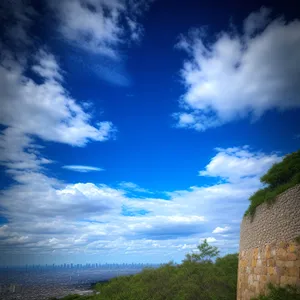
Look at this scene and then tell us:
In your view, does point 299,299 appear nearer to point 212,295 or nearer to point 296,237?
point 296,237

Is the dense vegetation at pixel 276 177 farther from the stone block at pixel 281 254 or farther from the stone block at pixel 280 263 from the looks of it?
the stone block at pixel 280 263

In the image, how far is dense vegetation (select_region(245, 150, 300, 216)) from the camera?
12489 mm

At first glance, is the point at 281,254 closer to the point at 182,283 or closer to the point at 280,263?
the point at 280,263

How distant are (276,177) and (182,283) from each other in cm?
1395

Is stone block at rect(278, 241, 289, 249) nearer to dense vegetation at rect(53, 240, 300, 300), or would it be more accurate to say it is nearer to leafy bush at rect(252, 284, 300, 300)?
leafy bush at rect(252, 284, 300, 300)

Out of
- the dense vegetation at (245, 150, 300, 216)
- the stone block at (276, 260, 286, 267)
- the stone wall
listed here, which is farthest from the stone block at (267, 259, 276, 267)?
the dense vegetation at (245, 150, 300, 216)

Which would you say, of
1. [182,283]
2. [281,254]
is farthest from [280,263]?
[182,283]

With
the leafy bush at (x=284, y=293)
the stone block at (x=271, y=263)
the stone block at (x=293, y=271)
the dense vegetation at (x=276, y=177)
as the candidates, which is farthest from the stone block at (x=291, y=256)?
the dense vegetation at (x=276, y=177)

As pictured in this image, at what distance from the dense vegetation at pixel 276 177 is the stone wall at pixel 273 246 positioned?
50 cm

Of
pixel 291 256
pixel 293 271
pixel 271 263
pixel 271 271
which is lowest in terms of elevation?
pixel 271 271

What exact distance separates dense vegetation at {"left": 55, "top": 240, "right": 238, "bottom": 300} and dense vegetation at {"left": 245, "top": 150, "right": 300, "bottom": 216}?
9.10 m

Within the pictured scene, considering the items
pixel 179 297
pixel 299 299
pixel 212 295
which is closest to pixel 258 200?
pixel 299 299

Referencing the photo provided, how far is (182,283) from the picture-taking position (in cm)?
2119

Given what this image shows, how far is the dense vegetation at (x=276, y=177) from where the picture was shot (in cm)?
1249
